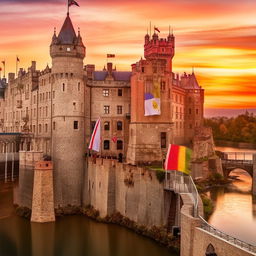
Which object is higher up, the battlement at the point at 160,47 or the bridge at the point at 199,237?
the battlement at the point at 160,47

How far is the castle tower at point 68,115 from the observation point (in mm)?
57219

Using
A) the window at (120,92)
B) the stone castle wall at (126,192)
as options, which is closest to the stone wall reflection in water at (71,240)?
the stone castle wall at (126,192)

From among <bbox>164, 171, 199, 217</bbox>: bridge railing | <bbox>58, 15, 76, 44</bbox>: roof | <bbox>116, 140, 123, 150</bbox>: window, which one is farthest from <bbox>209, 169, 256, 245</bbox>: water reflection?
<bbox>58, 15, 76, 44</bbox>: roof

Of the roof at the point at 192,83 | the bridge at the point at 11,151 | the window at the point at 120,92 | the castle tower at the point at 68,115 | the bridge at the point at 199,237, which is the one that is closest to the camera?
the bridge at the point at 199,237

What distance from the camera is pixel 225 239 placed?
28547 millimetres

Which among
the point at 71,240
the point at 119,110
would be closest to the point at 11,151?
the point at 119,110

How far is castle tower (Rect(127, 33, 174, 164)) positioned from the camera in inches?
2217

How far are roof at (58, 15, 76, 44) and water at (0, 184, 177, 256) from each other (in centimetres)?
2219

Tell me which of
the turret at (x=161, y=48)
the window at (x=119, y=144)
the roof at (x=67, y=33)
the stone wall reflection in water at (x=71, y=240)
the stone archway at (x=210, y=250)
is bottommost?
the stone wall reflection in water at (x=71, y=240)

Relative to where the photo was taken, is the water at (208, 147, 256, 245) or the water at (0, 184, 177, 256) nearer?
the water at (0, 184, 177, 256)

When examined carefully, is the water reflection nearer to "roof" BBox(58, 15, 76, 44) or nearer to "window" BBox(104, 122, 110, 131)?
"window" BBox(104, 122, 110, 131)

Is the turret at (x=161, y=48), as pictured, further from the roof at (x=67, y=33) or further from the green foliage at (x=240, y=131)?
the green foliage at (x=240, y=131)

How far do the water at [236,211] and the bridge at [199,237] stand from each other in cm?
785

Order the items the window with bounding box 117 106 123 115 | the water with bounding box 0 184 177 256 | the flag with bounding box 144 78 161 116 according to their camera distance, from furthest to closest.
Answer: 1. the window with bounding box 117 106 123 115
2. the flag with bounding box 144 78 161 116
3. the water with bounding box 0 184 177 256
